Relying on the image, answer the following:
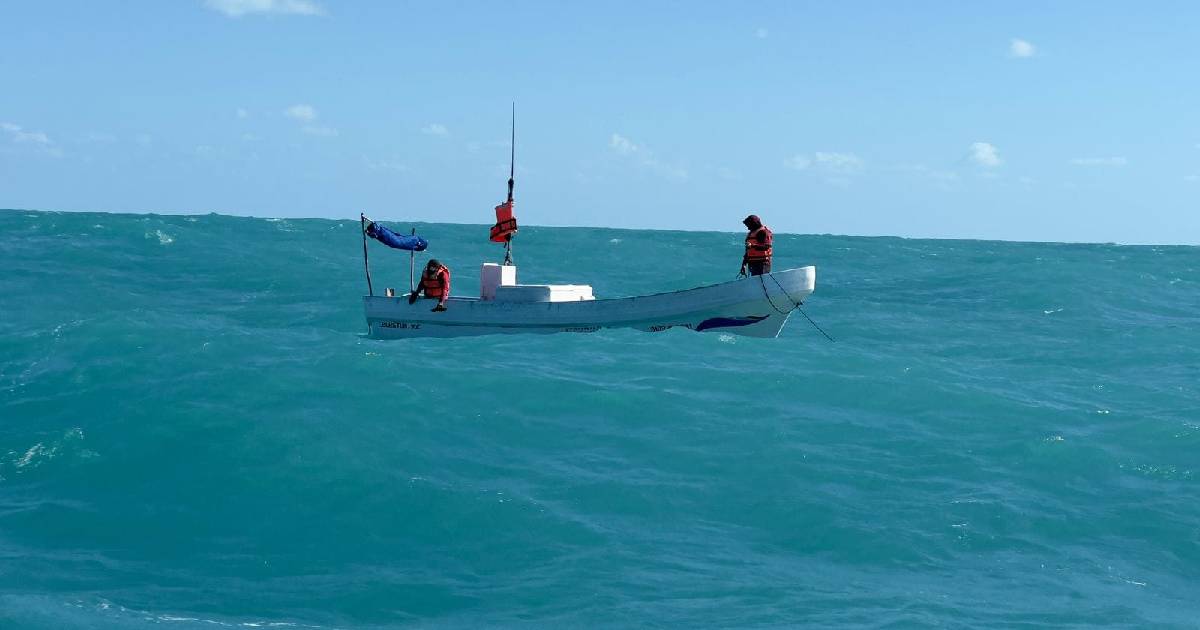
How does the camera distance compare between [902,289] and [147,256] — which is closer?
[902,289]

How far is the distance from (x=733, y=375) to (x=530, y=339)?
6.88 meters

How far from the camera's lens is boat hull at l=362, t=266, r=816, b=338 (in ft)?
92.3

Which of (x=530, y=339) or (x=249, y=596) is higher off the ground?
(x=530, y=339)

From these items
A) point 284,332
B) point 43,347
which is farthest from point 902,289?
point 43,347

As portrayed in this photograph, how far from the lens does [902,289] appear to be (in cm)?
Answer: 4938

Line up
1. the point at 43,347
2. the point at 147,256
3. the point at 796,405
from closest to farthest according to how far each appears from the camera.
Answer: the point at 796,405, the point at 43,347, the point at 147,256

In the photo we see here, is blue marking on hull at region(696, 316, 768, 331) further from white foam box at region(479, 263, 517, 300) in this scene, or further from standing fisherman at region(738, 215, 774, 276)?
white foam box at region(479, 263, 517, 300)

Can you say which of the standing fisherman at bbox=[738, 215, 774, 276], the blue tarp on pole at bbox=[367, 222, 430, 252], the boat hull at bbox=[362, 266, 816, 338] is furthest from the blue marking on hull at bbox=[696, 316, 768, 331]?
the blue tarp on pole at bbox=[367, 222, 430, 252]

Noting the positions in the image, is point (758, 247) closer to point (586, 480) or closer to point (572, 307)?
point (572, 307)

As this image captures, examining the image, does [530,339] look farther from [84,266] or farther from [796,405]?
[84,266]

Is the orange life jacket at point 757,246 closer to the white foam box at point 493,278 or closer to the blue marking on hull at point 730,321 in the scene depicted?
the blue marking on hull at point 730,321

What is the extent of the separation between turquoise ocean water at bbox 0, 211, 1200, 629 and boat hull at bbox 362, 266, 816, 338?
0.62 metres

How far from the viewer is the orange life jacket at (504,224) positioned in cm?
3093

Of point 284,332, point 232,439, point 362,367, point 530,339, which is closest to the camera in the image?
point 232,439
